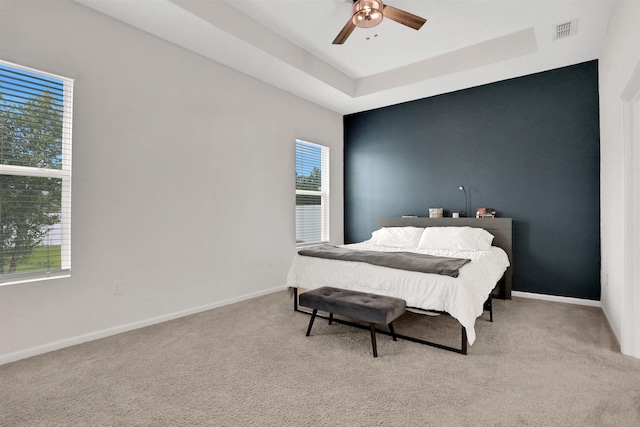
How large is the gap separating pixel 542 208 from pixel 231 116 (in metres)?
3.90

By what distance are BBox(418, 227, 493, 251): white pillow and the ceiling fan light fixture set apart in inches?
99.8

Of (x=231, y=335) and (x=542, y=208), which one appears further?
(x=542, y=208)

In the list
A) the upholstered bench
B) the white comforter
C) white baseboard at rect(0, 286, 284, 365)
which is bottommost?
white baseboard at rect(0, 286, 284, 365)

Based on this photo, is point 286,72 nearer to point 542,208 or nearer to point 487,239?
point 487,239

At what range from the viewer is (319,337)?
9.29 ft

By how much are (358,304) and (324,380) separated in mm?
619

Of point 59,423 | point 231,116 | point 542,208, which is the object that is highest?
point 231,116

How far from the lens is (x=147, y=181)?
3182 mm

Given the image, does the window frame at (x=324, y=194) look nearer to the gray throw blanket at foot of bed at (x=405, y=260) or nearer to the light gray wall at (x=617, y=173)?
the gray throw blanket at foot of bed at (x=405, y=260)

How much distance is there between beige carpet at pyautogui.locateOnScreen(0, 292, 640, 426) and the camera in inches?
69.2

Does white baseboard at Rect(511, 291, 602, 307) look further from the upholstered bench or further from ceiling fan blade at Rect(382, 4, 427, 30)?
ceiling fan blade at Rect(382, 4, 427, 30)

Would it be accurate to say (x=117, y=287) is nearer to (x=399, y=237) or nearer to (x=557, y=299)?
(x=399, y=237)

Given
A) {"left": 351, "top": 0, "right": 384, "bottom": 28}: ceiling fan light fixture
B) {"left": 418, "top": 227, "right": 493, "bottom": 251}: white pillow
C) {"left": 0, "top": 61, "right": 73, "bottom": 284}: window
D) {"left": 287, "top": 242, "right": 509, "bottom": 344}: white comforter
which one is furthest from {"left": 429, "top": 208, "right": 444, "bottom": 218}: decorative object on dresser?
{"left": 0, "top": 61, "right": 73, "bottom": 284}: window

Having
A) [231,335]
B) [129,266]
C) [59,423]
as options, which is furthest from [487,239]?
[59,423]
